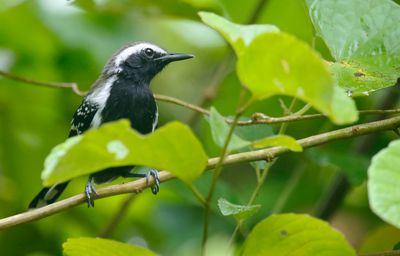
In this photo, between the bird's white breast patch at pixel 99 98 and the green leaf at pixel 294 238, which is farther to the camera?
the bird's white breast patch at pixel 99 98

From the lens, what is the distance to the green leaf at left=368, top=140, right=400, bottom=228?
172 cm

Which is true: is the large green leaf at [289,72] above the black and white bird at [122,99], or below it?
above

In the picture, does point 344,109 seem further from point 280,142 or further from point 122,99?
point 122,99

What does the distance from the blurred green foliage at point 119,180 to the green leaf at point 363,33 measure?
1.61 metres

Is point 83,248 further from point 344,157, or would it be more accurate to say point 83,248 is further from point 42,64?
point 42,64

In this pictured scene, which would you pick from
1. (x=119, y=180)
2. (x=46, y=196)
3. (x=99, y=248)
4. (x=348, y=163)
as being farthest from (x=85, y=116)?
(x=99, y=248)

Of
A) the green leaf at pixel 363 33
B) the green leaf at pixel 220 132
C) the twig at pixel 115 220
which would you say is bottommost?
the twig at pixel 115 220

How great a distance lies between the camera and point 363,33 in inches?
104

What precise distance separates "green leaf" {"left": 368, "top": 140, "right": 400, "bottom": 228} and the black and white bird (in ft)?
7.27

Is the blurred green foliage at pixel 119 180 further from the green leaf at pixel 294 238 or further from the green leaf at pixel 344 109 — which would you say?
the green leaf at pixel 344 109

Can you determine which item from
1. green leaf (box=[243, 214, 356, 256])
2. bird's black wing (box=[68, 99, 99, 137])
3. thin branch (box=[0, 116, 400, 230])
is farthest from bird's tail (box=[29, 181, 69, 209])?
green leaf (box=[243, 214, 356, 256])

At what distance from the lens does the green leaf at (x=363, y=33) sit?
2588 millimetres

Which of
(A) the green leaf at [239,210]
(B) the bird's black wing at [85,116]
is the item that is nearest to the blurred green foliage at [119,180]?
(B) the bird's black wing at [85,116]

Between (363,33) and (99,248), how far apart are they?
1.18m
